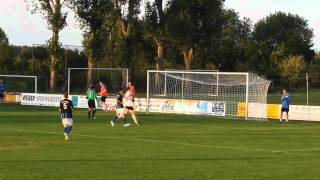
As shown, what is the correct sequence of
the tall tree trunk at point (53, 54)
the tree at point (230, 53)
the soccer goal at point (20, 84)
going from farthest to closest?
the tree at point (230, 53)
the tall tree trunk at point (53, 54)
the soccer goal at point (20, 84)

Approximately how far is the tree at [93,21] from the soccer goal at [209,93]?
2116 centimetres

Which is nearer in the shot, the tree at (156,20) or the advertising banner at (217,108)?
the advertising banner at (217,108)

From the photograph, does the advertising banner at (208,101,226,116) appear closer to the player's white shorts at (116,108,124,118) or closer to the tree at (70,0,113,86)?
the player's white shorts at (116,108,124,118)

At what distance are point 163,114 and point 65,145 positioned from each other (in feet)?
74.7

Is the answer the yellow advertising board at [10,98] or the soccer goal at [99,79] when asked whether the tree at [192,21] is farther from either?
the yellow advertising board at [10,98]

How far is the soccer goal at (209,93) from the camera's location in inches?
1601

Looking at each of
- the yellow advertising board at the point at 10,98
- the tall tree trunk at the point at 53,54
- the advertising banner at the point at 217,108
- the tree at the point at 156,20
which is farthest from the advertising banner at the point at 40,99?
the tree at the point at 156,20

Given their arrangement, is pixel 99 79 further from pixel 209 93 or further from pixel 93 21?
pixel 209 93

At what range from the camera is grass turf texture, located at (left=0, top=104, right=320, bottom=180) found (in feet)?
48.5

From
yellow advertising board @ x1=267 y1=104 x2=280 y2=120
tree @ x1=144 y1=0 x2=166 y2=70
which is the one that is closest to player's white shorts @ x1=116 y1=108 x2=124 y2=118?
yellow advertising board @ x1=267 y1=104 x2=280 y2=120

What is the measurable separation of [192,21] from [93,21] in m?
11.1

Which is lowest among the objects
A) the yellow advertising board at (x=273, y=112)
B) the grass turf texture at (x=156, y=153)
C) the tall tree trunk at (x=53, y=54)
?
the grass turf texture at (x=156, y=153)

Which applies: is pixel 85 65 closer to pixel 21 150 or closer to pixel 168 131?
pixel 168 131

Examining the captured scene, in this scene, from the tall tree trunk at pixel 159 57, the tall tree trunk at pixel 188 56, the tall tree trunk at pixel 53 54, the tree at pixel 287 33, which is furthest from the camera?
the tree at pixel 287 33
